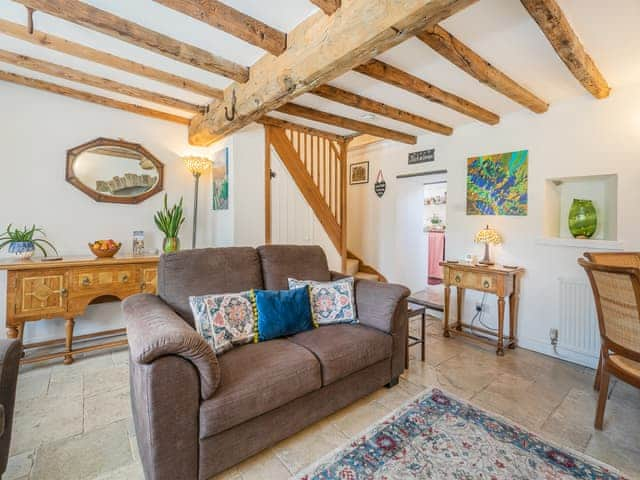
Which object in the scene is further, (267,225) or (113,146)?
(267,225)

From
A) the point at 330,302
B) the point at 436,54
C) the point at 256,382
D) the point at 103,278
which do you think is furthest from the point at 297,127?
the point at 256,382

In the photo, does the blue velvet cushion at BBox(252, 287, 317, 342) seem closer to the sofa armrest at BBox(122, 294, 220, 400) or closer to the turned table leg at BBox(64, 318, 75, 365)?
the sofa armrest at BBox(122, 294, 220, 400)

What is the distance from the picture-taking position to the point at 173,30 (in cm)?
184

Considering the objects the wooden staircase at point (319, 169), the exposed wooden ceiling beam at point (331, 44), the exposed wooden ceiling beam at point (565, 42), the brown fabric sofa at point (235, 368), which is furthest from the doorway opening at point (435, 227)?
the exposed wooden ceiling beam at point (331, 44)

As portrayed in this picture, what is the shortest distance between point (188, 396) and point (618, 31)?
119 inches

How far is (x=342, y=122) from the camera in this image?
3.22 metres

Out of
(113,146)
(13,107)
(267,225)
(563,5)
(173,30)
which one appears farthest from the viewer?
(267,225)

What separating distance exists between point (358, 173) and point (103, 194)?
3.44m

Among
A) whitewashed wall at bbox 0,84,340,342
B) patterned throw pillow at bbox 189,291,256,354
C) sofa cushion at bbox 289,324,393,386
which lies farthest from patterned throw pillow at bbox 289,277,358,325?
whitewashed wall at bbox 0,84,340,342

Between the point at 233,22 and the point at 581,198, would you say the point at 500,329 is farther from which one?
the point at 233,22

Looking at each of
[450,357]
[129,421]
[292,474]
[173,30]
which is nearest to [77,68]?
[173,30]

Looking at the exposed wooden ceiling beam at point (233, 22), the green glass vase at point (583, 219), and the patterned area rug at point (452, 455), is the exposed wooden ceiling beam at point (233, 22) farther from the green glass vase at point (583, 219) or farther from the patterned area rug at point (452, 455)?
the green glass vase at point (583, 219)

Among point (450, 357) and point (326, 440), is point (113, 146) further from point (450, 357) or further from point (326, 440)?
point (450, 357)

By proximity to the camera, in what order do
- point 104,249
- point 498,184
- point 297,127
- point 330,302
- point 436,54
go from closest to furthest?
1. point 436,54
2. point 330,302
3. point 104,249
4. point 498,184
5. point 297,127
